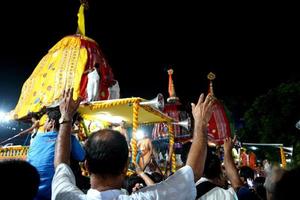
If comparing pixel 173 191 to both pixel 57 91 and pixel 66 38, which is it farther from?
pixel 66 38

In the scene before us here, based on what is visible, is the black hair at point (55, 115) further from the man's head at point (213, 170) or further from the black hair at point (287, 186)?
the black hair at point (287, 186)

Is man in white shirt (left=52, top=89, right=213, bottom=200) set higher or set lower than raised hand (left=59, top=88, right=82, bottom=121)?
lower

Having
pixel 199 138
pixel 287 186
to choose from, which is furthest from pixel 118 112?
pixel 287 186

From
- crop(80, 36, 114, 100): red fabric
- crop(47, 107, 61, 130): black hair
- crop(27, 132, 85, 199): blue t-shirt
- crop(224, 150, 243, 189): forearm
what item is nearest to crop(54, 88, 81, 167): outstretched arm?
crop(27, 132, 85, 199): blue t-shirt

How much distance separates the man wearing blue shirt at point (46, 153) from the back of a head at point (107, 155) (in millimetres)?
1171

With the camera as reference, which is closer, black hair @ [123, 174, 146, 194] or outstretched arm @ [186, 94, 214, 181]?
outstretched arm @ [186, 94, 214, 181]

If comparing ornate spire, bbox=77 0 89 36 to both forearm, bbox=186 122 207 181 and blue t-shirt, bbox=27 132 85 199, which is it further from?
forearm, bbox=186 122 207 181

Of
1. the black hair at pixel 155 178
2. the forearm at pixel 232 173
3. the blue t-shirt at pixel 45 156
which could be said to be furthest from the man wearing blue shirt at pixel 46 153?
the black hair at pixel 155 178

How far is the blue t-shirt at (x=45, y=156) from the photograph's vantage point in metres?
3.52

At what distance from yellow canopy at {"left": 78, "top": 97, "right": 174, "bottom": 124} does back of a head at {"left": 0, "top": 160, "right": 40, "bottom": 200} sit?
6683 mm

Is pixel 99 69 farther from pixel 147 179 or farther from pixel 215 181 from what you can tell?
pixel 215 181

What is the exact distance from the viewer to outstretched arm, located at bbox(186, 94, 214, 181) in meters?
2.36

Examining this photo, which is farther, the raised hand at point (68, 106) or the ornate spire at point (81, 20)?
the ornate spire at point (81, 20)

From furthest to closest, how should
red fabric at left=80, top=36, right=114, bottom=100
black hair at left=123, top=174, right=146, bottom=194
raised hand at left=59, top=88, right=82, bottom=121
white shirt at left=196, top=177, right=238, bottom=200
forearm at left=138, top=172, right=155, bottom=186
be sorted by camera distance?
red fabric at left=80, top=36, right=114, bottom=100, black hair at left=123, top=174, right=146, bottom=194, forearm at left=138, top=172, right=155, bottom=186, white shirt at left=196, top=177, right=238, bottom=200, raised hand at left=59, top=88, right=82, bottom=121
